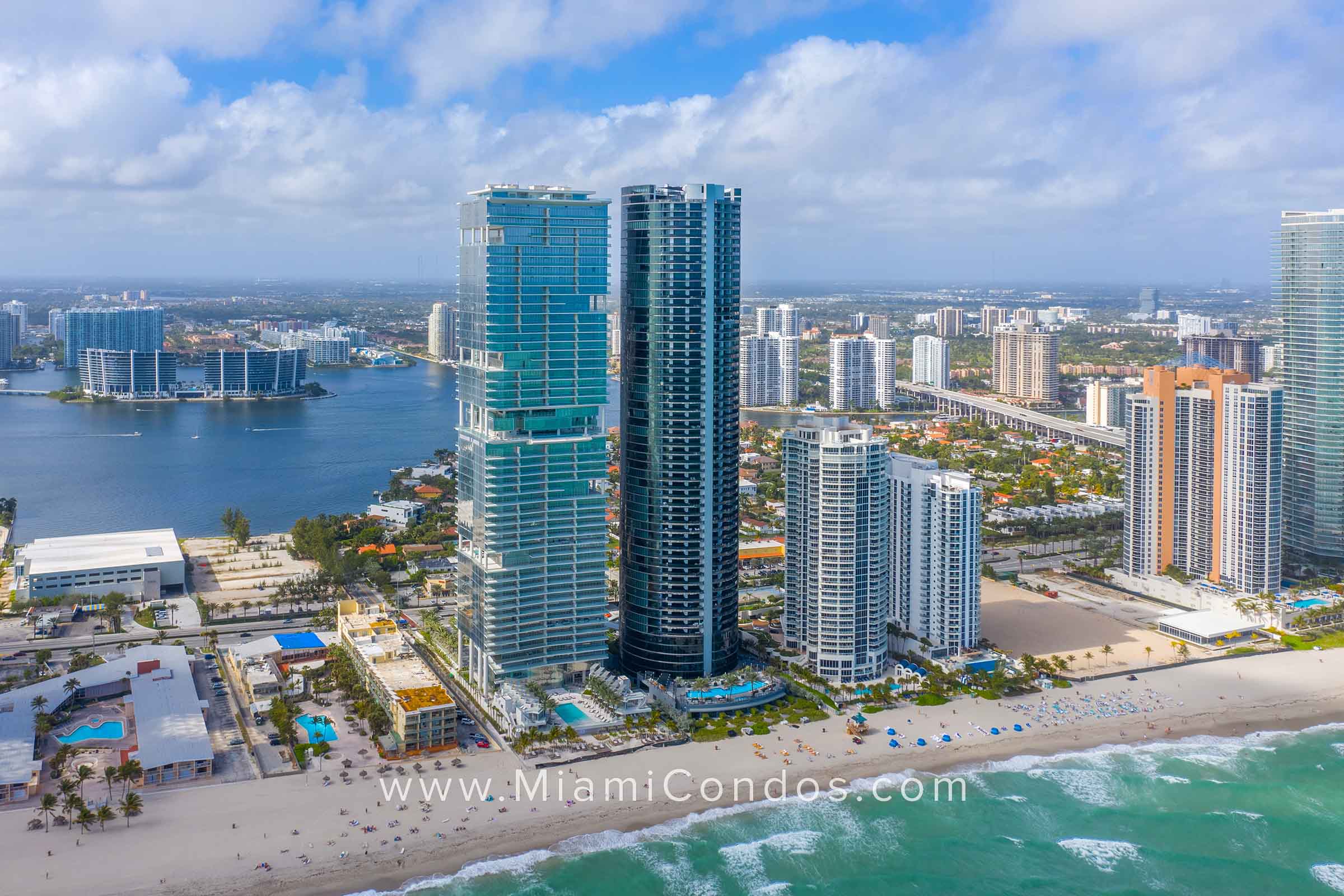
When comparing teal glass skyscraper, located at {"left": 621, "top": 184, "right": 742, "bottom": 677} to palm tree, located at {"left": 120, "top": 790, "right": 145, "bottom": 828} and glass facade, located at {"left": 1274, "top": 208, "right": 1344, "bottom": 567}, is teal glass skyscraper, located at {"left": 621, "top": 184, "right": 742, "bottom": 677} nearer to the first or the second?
palm tree, located at {"left": 120, "top": 790, "right": 145, "bottom": 828}

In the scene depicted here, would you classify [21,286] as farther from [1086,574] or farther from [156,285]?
[1086,574]

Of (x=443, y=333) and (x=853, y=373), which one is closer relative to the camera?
(x=853, y=373)

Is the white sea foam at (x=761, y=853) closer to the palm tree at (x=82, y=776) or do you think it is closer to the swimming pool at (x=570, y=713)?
the swimming pool at (x=570, y=713)

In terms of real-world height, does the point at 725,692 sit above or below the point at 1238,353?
below

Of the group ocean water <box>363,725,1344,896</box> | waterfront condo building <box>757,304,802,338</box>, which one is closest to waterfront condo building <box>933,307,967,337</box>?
waterfront condo building <box>757,304,802,338</box>

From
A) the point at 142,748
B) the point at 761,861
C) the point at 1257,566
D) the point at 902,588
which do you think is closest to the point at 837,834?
the point at 761,861

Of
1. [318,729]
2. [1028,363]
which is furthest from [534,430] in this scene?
[1028,363]

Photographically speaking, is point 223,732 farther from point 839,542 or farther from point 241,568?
point 241,568

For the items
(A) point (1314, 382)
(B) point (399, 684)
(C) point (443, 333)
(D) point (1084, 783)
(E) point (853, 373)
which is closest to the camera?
(D) point (1084, 783)
